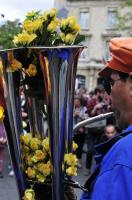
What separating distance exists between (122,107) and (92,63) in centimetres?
4414

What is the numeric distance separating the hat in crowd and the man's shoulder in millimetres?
323

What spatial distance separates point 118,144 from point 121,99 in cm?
29

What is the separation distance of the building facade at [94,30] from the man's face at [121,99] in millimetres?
43127

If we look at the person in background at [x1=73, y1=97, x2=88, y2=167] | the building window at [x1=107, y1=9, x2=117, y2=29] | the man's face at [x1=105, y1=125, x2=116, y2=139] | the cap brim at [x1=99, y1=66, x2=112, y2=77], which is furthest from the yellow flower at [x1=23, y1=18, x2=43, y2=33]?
the building window at [x1=107, y1=9, x2=117, y2=29]

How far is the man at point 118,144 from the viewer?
1408 mm

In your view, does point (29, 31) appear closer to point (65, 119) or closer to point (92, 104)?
point (65, 119)

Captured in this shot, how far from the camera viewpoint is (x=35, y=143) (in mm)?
2426

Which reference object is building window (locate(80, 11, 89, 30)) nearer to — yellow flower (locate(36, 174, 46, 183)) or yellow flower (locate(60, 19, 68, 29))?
yellow flower (locate(60, 19, 68, 29))

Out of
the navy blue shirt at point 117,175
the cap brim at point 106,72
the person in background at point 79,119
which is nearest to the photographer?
the navy blue shirt at point 117,175

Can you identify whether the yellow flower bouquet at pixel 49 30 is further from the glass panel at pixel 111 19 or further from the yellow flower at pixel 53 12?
the glass panel at pixel 111 19

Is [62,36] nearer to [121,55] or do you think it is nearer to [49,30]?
[49,30]

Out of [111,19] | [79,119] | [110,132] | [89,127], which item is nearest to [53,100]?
[110,132]

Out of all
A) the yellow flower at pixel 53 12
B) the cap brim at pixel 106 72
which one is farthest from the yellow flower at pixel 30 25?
the cap brim at pixel 106 72

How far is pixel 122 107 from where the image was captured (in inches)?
68.8
